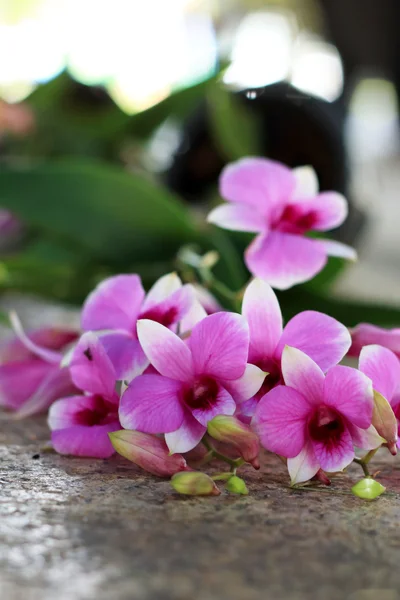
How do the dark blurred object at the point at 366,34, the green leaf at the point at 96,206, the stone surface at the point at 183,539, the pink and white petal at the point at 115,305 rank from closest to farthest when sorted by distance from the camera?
1. the stone surface at the point at 183,539
2. the pink and white petal at the point at 115,305
3. the green leaf at the point at 96,206
4. the dark blurred object at the point at 366,34

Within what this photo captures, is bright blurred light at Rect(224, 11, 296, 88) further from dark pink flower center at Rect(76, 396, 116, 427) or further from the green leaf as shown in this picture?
dark pink flower center at Rect(76, 396, 116, 427)

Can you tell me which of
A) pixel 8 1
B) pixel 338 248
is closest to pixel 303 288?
pixel 338 248

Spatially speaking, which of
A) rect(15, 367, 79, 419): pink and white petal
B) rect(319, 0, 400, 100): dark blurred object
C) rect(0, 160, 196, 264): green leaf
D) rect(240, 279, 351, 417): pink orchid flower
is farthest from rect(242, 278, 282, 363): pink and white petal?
rect(319, 0, 400, 100): dark blurred object

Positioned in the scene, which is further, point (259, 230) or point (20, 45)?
point (20, 45)

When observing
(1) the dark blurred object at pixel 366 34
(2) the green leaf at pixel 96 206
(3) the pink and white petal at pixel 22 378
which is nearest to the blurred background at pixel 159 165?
(2) the green leaf at pixel 96 206

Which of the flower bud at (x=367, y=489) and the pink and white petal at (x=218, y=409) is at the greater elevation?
the pink and white petal at (x=218, y=409)

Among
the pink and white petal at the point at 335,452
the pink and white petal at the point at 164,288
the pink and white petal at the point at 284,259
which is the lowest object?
the pink and white petal at the point at 335,452

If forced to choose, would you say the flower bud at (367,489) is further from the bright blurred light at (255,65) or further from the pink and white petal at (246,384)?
the bright blurred light at (255,65)

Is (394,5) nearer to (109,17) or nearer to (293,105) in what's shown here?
(109,17)
